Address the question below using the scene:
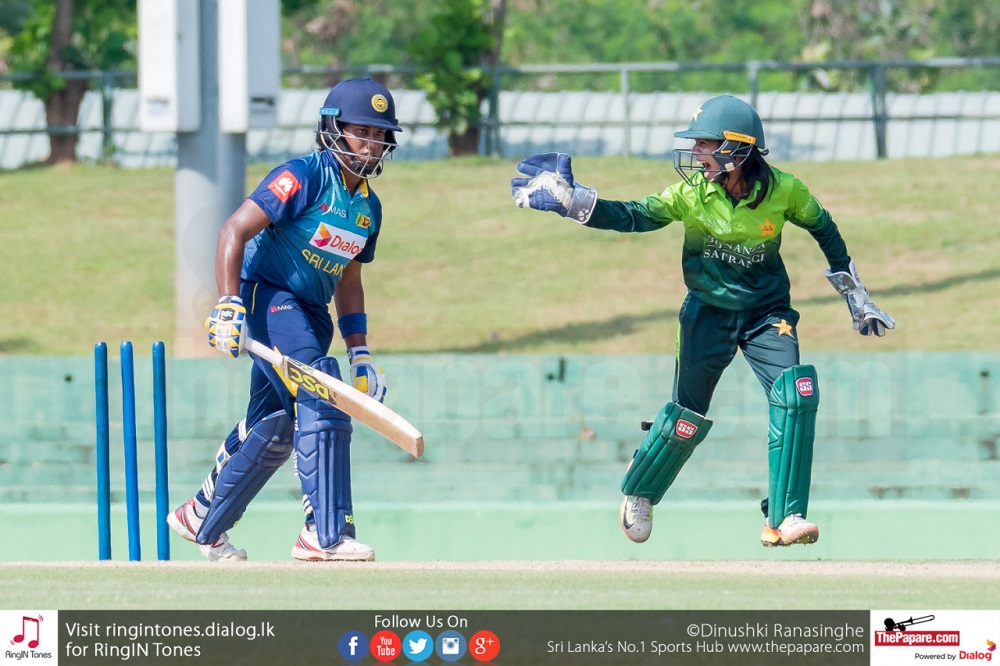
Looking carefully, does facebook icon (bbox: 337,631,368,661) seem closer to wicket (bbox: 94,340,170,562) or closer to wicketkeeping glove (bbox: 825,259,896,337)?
wicket (bbox: 94,340,170,562)

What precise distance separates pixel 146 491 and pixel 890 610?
4702 mm

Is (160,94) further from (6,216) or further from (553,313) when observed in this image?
(6,216)

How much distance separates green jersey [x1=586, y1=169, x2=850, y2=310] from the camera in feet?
21.3

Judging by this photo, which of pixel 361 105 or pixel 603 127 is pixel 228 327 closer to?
pixel 361 105

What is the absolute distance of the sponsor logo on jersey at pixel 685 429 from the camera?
6.82 metres

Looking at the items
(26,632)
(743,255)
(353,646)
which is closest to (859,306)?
(743,255)

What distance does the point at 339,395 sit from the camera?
612 cm

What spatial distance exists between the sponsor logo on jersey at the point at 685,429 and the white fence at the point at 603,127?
10306 millimetres

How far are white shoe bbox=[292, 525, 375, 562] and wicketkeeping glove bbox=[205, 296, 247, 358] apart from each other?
747 millimetres

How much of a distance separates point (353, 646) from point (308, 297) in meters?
2.03

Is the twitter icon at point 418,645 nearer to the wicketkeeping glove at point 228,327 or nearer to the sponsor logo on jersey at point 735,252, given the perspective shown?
the wicketkeeping glove at point 228,327

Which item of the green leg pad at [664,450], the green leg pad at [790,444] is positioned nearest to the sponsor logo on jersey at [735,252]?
the green leg pad at [790,444]

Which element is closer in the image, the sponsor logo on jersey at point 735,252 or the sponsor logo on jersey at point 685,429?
the sponsor logo on jersey at point 735,252

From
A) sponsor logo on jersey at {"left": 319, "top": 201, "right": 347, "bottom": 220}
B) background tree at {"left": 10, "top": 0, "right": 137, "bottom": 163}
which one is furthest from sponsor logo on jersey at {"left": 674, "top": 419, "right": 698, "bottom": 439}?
background tree at {"left": 10, "top": 0, "right": 137, "bottom": 163}
